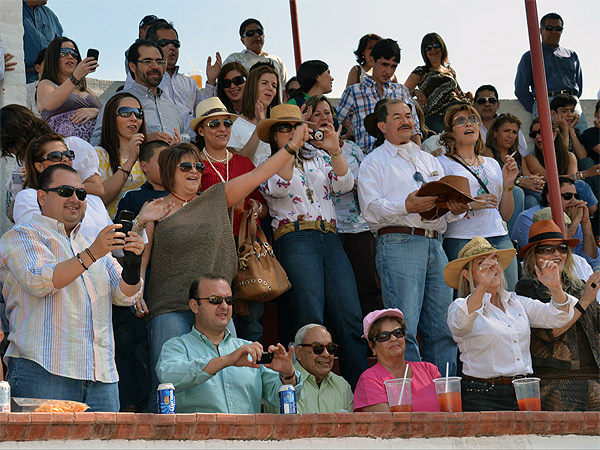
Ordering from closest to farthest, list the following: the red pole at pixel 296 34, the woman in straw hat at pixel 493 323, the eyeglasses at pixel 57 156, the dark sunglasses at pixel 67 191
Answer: the dark sunglasses at pixel 67 191, the woman in straw hat at pixel 493 323, the eyeglasses at pixel 57 156, the red pole at pixel 296 34

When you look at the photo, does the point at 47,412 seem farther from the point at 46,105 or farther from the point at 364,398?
the point at 46,105

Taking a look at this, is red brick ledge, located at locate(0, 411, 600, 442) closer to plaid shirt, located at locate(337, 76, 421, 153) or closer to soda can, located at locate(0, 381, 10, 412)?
soda can, located at locate(0, 381, 10, 412)

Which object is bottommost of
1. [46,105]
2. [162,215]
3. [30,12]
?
[162,215]

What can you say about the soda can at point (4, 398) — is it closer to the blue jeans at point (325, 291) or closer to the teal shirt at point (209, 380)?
the teal shirt at point (209, 380)

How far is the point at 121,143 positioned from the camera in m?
7.68

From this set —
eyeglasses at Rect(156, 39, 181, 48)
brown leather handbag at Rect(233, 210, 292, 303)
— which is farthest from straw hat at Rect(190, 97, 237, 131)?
eyeglasses at Rect(156, 39, 181, 48)

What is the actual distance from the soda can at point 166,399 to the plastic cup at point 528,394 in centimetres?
196

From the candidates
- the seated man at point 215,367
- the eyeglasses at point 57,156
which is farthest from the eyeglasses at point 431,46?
the seated man at point 215,367

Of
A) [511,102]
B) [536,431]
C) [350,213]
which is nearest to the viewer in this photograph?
[536,431]

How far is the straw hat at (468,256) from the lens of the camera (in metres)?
6.71

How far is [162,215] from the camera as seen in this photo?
21.1ft

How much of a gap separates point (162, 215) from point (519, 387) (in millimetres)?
2374

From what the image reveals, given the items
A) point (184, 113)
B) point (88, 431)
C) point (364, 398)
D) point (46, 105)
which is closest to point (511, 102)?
point (184, 113)

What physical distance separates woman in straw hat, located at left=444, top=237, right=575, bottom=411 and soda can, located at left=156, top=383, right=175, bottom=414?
79.7 inches
